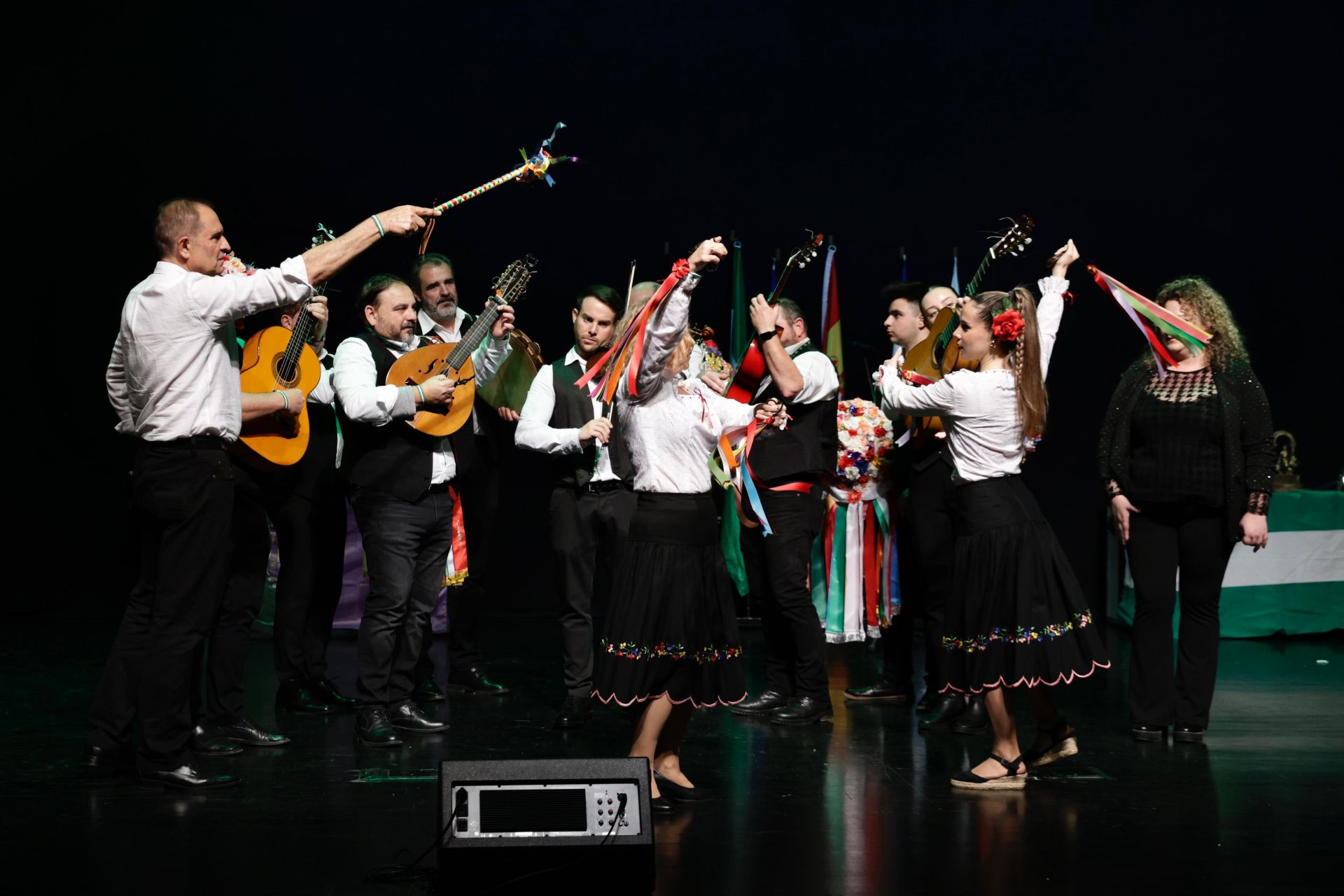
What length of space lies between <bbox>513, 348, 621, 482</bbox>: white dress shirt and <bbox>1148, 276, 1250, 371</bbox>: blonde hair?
6.38ft

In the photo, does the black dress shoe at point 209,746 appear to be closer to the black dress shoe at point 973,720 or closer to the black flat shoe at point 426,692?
the black flat shoe at point 426,692

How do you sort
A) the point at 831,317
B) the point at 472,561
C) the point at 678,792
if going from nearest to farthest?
the point at 678,792 → the point at 472,561 → the point at 831,317

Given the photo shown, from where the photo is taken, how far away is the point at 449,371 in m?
4.24

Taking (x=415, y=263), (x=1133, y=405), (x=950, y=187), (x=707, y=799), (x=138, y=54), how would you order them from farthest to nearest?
(x=950, y=187), (x=138, y=54), (x=415, y=263), (x=1133, y=405), (x=707, y=799)

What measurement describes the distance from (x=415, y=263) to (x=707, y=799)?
229cm

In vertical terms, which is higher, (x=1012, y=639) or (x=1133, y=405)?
(x=1133, y=405)

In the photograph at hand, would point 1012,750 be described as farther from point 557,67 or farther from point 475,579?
point 557,67

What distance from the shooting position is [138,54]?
21.6 feet

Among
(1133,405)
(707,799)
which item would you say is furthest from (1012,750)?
(1133,405)

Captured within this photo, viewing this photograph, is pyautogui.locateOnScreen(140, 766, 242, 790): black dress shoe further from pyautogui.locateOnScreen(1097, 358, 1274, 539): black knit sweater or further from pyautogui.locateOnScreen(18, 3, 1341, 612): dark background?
pyautogui.locateOnScreen(18, 3, 1341, 612): dark background

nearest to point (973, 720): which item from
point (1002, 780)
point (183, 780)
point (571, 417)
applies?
point (1002, 780)

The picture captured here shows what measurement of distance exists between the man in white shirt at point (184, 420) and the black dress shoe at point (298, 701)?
3.28 feet

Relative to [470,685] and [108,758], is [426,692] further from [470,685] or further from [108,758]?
[108,758]

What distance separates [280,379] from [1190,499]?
2.96 meters
